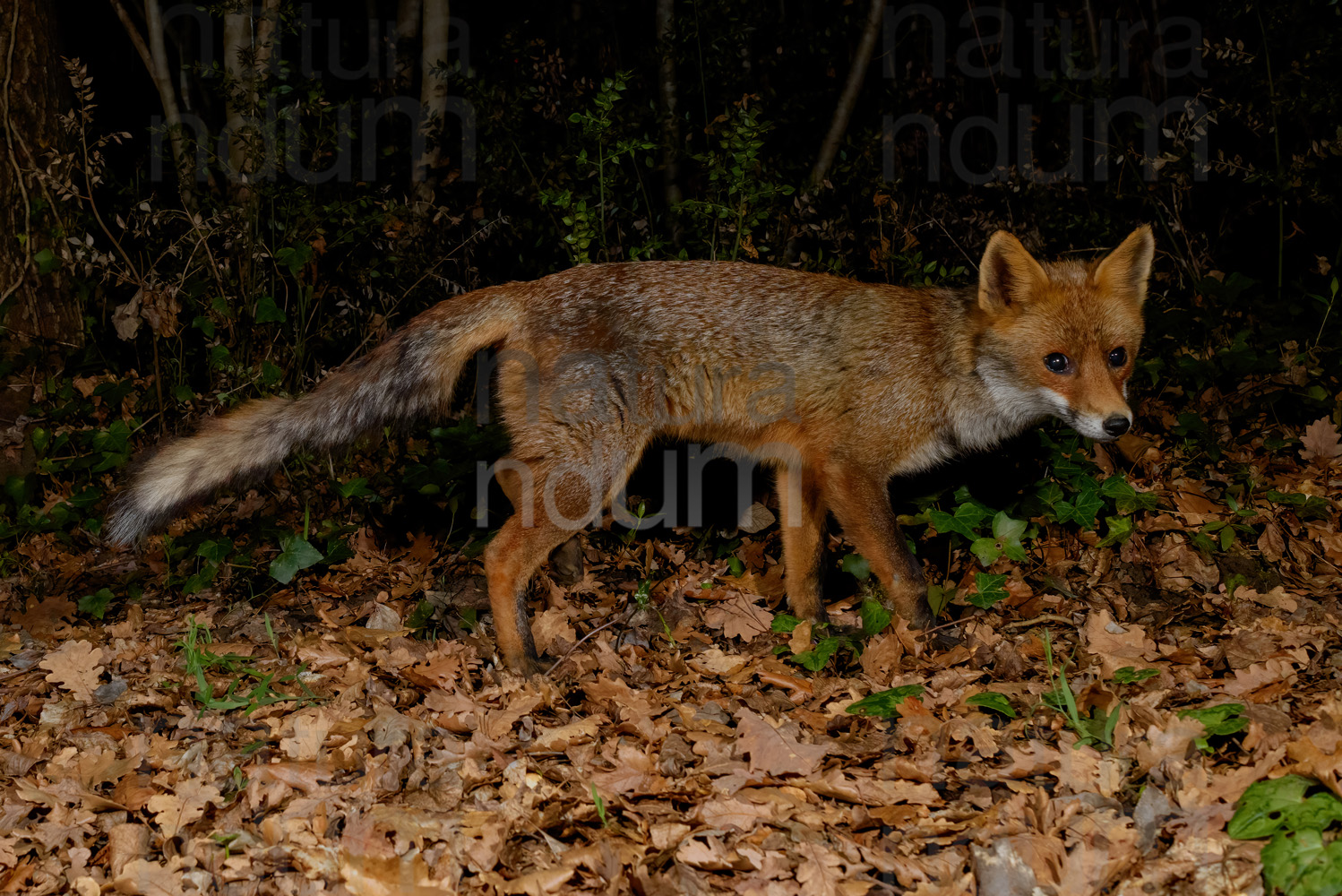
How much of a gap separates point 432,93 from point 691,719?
4605 millimetres

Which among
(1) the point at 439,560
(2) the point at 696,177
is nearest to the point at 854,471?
(1) the point at 439,560

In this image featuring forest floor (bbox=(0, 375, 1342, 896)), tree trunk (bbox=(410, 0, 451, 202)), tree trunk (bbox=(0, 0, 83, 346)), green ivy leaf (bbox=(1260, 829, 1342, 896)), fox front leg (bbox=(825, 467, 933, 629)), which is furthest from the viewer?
tree trunk (bbox=(410, 0, 451, 202))

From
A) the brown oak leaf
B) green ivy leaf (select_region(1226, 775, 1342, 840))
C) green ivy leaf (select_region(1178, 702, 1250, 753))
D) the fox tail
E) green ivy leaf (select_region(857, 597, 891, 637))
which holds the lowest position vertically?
the brown oak leaf

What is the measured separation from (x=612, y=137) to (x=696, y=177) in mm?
1134

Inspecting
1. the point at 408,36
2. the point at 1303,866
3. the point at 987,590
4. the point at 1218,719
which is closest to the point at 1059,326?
the point at 987,590

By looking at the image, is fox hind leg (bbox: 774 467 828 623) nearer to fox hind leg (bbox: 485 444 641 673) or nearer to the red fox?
the red fox

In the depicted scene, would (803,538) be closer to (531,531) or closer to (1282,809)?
(531,531)

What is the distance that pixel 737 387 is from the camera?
4.41 metres

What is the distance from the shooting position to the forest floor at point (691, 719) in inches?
104

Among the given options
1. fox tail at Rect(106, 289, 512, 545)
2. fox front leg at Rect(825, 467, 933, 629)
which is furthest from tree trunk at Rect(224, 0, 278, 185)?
fox front leg at Rect(825, 467, 933, 629)

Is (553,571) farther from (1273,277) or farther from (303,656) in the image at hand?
(1273,277)

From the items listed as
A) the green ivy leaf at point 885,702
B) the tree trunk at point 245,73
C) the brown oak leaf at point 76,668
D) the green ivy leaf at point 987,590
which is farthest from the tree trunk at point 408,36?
the green ivy leaf at point 885,702

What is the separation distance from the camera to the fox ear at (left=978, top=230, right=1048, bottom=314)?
4.02 metres

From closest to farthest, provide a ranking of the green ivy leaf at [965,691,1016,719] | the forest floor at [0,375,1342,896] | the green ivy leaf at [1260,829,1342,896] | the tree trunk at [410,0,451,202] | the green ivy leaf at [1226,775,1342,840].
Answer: the green ivy leaf at [1260,829,1342,896] < the green ivy leaf at [1226,775,1342,840] < the forest floor at [0,375,1342,896] < the green ivy leaf at [965,691,1016,719] < the tree trunk at [410,0,451,202]
